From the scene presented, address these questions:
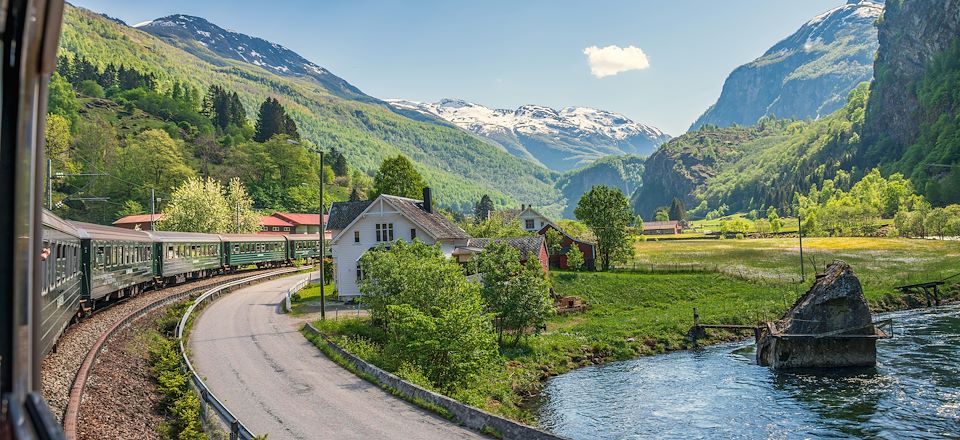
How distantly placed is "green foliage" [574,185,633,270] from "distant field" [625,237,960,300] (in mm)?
3111

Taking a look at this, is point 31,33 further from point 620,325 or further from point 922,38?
point 922,38

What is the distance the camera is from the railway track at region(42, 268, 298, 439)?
1423 centimetres

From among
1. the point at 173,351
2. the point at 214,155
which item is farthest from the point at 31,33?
the point at 214,155

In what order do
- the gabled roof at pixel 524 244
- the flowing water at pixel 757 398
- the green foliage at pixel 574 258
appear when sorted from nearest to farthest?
1. the flowing water at pixel 757 398
2. the gabled roof at pixel 524 244
3. the green foliage at pixel 574 258

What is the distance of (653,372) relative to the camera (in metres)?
34.9

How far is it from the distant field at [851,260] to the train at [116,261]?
138 ft

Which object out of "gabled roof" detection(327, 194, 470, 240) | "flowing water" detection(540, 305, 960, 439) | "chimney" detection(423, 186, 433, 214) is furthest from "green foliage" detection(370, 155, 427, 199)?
"flowing water" detection(540, 305, 960, 439)

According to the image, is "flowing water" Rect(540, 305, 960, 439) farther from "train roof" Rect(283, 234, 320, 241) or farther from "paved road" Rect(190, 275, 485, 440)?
"train roof" Rect(283, 234, 320, 241)

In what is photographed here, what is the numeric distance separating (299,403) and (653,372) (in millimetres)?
21226

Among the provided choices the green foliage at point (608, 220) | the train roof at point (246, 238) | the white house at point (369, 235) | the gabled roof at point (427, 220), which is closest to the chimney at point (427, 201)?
the gabled roof at point (427, 220)

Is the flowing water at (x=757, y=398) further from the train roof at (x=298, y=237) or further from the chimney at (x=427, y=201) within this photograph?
the train roof at (x=298, y=237)

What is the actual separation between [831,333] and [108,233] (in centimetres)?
3688

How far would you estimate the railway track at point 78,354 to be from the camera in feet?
46.7

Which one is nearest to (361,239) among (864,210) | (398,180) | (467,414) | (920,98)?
(398,180)
